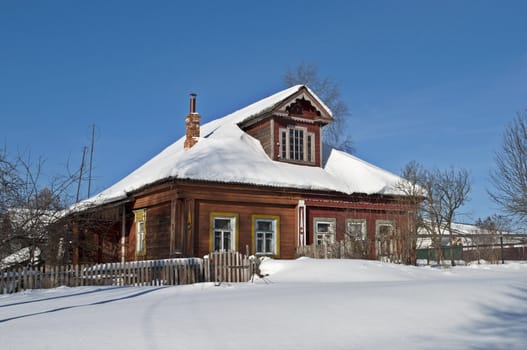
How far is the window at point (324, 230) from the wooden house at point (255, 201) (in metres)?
0.04

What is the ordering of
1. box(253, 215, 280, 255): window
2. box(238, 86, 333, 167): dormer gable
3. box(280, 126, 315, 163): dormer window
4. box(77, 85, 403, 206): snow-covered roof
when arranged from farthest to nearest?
box(280, 126, 315, 163): dormer window, box(238, 86, 333, 167): dormer gable, box(253, 215, 280, 255): window, box(77, 85, 403, 206): snow-covered roof

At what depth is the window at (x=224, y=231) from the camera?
21044mm

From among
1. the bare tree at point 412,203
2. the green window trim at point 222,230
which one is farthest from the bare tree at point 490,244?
the green window trim at point 222,230

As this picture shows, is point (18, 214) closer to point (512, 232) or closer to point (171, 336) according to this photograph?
point (171, 336)

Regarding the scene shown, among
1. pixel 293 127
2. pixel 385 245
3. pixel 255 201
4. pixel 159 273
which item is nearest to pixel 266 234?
pixel 255 201

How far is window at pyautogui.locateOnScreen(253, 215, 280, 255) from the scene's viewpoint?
22.0 meters

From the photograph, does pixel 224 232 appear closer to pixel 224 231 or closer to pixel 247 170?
pixel 224 231

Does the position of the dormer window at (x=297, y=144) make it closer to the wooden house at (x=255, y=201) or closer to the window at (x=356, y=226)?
the wooden house at (x=255, y=201)

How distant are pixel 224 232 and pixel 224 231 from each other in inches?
1.6

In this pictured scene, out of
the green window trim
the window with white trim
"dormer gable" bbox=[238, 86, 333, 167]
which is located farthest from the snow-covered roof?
the window with white trim

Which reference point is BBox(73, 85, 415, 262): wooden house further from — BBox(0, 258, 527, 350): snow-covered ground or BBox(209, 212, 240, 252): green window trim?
BBox(0, 258, 527, 350): snow-covered ground

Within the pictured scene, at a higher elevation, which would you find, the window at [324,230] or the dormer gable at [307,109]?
the dormer gable at [307,109]

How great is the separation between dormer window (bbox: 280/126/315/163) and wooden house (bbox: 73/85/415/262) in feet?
0.14

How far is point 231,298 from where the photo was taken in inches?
434
